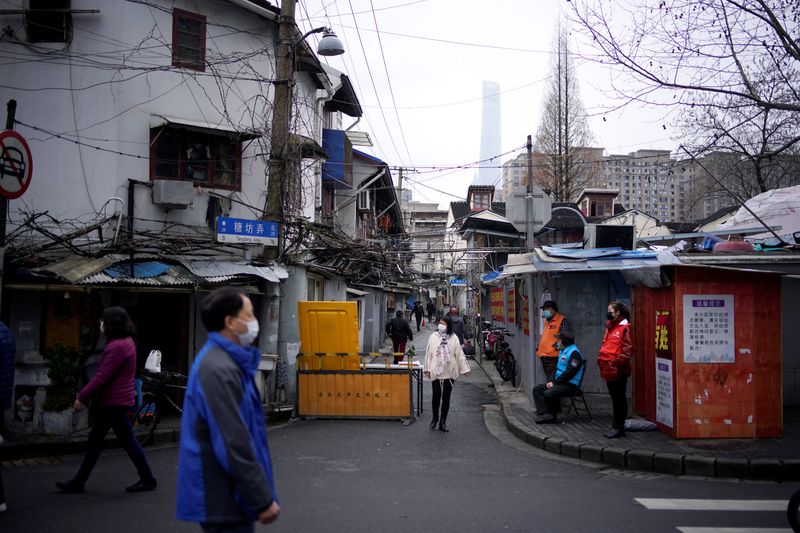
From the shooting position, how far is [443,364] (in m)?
11.4

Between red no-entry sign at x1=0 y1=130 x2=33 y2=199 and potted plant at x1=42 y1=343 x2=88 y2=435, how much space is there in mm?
2654

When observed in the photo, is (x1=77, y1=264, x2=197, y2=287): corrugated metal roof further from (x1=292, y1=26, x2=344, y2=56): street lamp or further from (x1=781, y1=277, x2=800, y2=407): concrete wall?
(x1=781, y1=277, x2=800, y2=407): concrete wall

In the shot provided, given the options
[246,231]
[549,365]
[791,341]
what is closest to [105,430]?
[246,231]

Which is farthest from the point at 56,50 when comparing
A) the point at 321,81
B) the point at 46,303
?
the point at 321,81

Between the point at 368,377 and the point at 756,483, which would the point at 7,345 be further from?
the point at 756,483

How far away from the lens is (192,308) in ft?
44.3

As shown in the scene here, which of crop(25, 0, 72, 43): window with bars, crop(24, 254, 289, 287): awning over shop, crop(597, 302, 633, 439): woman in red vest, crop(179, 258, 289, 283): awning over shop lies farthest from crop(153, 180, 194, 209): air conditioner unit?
crop(597, 302, 633, 439): woman in red vest

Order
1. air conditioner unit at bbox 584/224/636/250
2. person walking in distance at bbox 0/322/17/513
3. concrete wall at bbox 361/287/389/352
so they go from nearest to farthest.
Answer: person walking in distance at bbox 0/322/17/513 < air conditioner unit at bbox 584/224/636/250 < concrete wall at bbox 361/287/389/352

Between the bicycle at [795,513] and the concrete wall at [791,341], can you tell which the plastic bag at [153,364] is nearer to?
the bicycle at [795,513]

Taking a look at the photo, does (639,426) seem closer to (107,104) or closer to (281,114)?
(281,114)

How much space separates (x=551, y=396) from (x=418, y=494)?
4.52 m

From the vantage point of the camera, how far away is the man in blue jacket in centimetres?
331

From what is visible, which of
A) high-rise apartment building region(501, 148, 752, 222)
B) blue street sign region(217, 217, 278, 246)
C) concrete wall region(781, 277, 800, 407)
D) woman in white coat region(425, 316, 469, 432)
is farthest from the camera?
high-rise apartment building region(501, 148, 752, 222)

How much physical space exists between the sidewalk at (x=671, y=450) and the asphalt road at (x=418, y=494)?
0.24 meters
